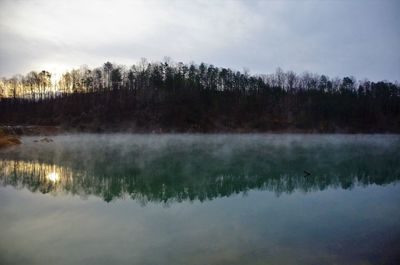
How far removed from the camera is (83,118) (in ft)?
217

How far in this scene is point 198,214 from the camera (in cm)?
1120

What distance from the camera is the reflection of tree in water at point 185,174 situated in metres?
15.0

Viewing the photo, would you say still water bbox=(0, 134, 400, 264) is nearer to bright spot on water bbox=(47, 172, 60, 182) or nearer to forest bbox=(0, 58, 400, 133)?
bright spot on water bbox=(47, 172, 60, 182)

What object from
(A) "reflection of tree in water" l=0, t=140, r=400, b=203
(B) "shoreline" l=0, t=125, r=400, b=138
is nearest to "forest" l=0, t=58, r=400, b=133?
(B) "shoreline" l=0, t=125, r=400, b=138

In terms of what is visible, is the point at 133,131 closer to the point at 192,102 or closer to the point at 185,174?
the point at 192,102

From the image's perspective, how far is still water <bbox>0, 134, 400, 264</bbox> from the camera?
783cm

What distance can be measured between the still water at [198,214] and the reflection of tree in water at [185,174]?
0.07 metres

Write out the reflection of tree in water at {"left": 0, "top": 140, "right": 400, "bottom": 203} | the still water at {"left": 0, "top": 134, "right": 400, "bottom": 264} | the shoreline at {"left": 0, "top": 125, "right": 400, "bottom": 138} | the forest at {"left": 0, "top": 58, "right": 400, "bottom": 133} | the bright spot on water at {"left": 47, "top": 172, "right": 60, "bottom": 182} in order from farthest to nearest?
the forest at {"left": 0, "top": 58, "right": 400, "bottom": 133}, the shoreline at {"left": 0, "top": 125, "right": 400, "bottom": 138}, the bright spot on water at {"left": 47, "top": 172, "right": 60, "bottom": 182}, the reflection of tree in water at {"left": 0, "top": 140, "right": 400, "bottom": 203}, the still water at {"left": 0, "top": 134, "right": 400, "bottom": 264}

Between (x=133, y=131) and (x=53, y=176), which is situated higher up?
(x=133, y=131)

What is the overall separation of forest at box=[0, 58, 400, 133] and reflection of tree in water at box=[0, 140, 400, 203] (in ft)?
128

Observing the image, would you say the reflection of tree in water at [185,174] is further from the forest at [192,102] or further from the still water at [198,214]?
the forest at [192,102]

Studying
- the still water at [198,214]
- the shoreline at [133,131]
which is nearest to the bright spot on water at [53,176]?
the still water at [198,214]

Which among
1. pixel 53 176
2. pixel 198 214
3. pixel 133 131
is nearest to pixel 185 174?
pixel 53 176

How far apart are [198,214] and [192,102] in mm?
59941
